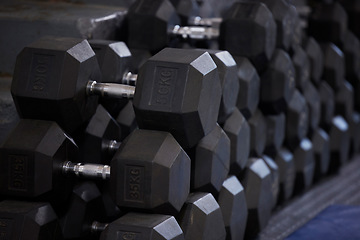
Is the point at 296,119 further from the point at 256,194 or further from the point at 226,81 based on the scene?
the point at 226,81

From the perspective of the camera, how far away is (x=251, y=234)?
1.40 metres

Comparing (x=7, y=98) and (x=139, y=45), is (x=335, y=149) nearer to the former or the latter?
(x=139, y=45)

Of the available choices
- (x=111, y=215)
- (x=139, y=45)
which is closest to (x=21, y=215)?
(x=111, y=215)

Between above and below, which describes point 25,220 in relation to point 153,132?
below

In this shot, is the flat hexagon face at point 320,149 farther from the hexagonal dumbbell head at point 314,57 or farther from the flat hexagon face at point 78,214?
the flat hexagon face at point 78,214

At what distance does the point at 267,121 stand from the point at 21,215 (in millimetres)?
692

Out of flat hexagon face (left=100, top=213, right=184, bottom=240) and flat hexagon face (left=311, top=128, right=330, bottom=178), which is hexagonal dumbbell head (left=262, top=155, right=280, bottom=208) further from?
flat hexagon face (left=100, top=213, right=184, bottom=240)

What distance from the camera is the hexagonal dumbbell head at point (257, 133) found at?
4.69 ft

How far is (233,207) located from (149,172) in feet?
1.07

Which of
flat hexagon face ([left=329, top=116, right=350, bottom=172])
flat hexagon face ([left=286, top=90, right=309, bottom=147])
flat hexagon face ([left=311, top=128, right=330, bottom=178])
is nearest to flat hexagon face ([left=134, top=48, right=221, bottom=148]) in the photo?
flat hexagon face ([left=286, top=90, right=309, bottom=147])

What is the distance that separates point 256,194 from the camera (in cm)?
138

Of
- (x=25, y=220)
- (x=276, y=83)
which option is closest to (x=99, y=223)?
(x=25, y=220)

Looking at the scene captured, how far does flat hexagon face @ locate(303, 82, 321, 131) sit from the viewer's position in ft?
5.63

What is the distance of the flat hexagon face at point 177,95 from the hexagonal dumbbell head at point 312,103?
0.73 m
